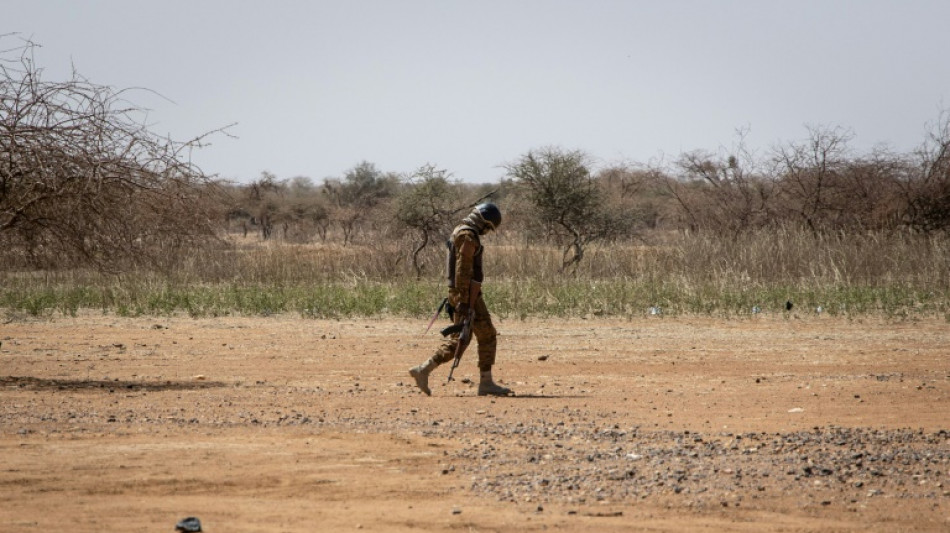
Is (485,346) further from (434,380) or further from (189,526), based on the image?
(189,526)

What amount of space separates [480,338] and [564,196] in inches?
833

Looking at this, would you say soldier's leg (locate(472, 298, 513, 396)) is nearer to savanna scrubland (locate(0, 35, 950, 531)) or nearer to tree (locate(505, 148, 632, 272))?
savanna scrubland (locate(0, 35, 950, 531))

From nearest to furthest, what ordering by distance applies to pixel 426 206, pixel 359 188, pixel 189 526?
pixel 189 526, pixel 426 206, pixel 359 188

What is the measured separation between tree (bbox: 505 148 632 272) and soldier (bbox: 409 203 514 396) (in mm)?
20666

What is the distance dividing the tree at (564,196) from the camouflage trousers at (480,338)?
2063 cm

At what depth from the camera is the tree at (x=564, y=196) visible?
32.0 metres

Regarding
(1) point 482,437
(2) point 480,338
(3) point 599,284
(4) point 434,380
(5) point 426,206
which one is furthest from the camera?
(5) point 426,206

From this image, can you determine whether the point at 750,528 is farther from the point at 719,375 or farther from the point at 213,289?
the point at 213,289

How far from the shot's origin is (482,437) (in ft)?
28.8

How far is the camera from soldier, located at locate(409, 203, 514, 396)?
10.9 meters

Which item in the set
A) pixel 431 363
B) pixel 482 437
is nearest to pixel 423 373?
pixel 431 363

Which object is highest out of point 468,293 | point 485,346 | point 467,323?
point 468,293

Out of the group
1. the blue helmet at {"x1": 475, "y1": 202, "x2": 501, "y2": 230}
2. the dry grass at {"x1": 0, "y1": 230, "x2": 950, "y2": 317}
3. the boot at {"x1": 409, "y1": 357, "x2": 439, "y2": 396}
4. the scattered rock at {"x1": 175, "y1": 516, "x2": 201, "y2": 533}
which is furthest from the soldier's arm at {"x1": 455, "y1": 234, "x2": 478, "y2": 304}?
the dry grass at {"x1": 0, "y1": 230, "x2": 950, "y2": 317}

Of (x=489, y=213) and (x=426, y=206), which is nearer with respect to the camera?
(x=489, y=213)
